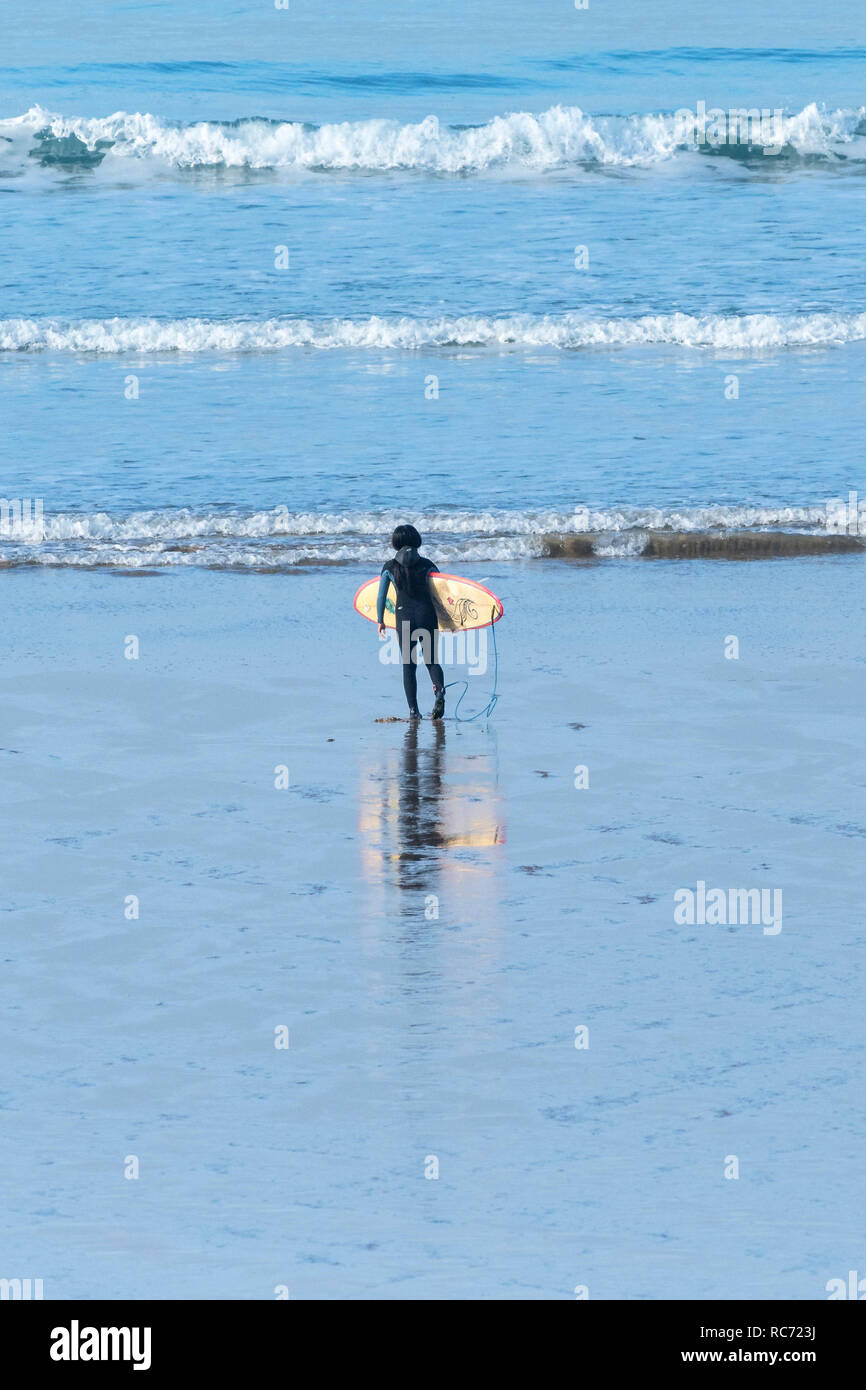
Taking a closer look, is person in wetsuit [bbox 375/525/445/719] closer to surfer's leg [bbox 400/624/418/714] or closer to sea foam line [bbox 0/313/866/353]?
surfer's leg [bbox 400/624/418/714]

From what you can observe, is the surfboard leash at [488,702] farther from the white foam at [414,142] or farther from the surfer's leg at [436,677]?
the white foam at [414,142]

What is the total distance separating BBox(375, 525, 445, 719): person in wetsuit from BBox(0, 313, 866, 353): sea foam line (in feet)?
36.7

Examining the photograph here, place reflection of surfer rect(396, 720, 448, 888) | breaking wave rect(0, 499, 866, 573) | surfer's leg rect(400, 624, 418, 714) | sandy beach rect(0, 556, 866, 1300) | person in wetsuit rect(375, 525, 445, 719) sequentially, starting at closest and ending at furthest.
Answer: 1. sandy beach rect(0, 556, 866, 1300)
2. reflection of surfer rect(396, 720, 448, 888)
3. surfer's leg rect(400, 624, 418, 714)
4. person in wetsuit rect(375, 525, 445, 719)
5. breaking wave rect(0, 499, 866, 573)

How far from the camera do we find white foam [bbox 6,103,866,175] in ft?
105

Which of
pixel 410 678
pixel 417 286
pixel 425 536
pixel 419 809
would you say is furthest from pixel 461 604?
pixel 417 286

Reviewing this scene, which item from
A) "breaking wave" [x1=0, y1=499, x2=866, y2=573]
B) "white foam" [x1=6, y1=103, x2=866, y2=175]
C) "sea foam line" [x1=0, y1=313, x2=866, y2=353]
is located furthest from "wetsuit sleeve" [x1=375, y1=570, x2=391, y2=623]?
"white foam" [x1=6, y1=103, x2=866, y2=175]

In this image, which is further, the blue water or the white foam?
the white foam

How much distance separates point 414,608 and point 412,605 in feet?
0.08

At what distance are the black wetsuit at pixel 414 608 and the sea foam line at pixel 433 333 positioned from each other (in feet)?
36.7

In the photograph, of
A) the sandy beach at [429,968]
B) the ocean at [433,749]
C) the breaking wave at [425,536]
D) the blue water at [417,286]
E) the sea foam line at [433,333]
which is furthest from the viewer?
the sea foam line at [433,333]

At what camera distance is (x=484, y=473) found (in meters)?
16.8

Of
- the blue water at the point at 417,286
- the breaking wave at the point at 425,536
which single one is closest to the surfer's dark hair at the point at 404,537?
the breaking wave at the point at 425,536

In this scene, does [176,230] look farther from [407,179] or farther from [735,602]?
[735,602]

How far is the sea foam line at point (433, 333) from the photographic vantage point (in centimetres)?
2159
